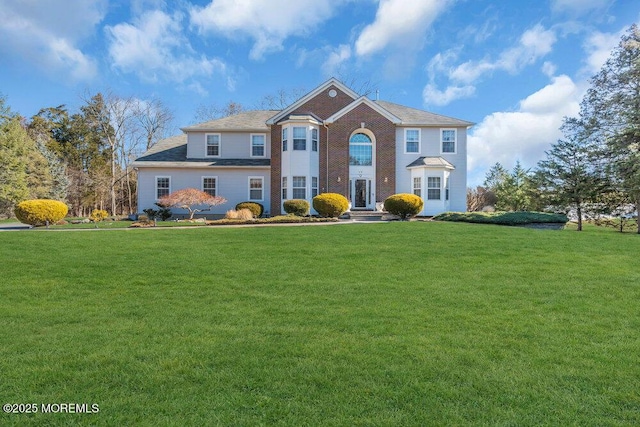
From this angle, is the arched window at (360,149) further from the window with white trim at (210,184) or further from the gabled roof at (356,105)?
the window with white trim at (210,184)

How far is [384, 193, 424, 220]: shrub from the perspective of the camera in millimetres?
19828

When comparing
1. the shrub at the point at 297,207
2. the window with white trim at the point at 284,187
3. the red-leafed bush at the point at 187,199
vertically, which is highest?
the window with white trim at the point at 284,187

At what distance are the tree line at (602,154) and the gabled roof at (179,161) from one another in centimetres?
1702

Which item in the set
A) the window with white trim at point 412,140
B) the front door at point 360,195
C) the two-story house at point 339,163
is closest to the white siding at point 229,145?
the two-story house at point 339,163

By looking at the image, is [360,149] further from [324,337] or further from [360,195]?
[324,337]

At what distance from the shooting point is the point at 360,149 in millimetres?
24516

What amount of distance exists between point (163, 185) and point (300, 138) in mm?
9654

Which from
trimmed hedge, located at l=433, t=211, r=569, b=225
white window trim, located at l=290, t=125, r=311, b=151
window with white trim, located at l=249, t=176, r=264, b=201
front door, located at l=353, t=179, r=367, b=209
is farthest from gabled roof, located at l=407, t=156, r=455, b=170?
window with white trim, located at l=249, t=176, r=264, b=201

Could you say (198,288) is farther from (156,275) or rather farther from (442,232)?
(442,232)

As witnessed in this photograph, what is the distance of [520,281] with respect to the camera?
762cm

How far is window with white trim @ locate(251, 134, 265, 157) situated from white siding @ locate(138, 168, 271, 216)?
1.65 m

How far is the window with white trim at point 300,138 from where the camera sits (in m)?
23.7

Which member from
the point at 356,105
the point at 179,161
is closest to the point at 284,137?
the point at 356,105

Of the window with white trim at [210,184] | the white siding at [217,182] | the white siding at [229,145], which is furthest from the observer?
the white siding at [229,145]
